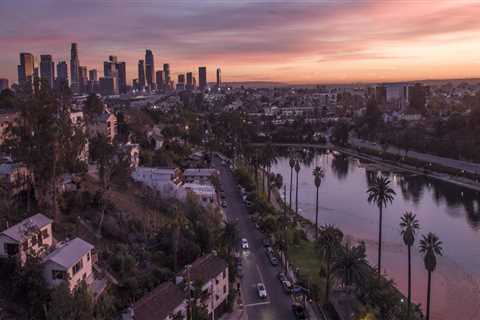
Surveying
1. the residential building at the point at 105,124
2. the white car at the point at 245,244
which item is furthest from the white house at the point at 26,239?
the residential building at the point at 105,124

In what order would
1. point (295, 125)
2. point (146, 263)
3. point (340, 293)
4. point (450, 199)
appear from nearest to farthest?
1. point (146, 263)
2. point (340, 293)
3. point (450, 199)
4. point (295, 125)

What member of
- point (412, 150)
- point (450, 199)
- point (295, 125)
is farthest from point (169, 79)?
point (450, 199)

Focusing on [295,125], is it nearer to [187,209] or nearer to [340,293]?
[187,209]

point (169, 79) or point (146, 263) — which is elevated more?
point (169, 79)

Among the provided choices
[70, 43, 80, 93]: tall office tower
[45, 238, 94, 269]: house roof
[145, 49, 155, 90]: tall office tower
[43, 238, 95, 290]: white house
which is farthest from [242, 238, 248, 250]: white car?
[145, 49, 155, 90]: tall office tower

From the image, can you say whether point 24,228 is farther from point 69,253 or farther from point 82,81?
point 82,81

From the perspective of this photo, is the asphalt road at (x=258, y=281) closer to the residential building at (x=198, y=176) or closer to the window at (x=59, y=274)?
the residential building at (x=198, y=176)

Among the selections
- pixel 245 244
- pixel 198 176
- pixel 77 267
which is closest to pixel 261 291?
pixel 245 244

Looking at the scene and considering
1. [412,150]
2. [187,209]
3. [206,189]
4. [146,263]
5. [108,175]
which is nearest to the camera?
[146,263]
